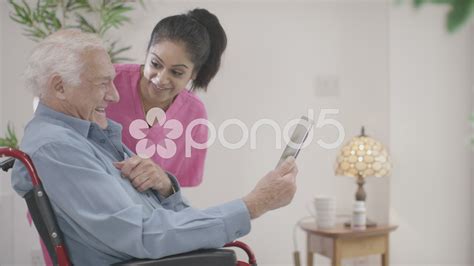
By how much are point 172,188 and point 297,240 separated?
1923mm

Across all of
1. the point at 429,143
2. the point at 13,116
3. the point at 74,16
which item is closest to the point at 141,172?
the point at 74,16

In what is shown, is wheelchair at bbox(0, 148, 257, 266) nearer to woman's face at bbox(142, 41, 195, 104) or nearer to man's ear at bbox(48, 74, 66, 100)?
man's ear at bbox(48, 74, 66, 100)

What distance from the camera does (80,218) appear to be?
1328 millimetres

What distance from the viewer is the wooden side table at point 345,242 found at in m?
3.11

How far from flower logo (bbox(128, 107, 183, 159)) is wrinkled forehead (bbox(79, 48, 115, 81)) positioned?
0.41m

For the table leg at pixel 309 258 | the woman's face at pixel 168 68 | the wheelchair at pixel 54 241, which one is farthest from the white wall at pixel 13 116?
the wheelchair at pixel 54 241

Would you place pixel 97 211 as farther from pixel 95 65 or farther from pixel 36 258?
pixel 36 258

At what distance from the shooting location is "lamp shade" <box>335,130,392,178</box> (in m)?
3.26

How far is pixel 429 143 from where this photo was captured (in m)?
3.54

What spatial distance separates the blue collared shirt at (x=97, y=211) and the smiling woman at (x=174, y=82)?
0.37 m

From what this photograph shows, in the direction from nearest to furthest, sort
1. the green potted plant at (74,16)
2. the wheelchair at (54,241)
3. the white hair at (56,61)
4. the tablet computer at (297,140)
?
the wheelchair at (54,241), the white hair at (56,61), the tablet computer at (297,140), the green potted plant at (74,16)

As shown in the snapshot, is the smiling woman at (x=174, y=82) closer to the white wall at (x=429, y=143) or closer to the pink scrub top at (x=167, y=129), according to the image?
the pink scrub top at (x=167, y=129)

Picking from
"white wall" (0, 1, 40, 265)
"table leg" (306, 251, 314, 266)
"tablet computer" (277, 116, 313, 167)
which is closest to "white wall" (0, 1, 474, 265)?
"white wall" (0, 1, 40, 265)

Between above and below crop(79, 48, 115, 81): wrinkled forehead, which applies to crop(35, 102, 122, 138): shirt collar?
below
